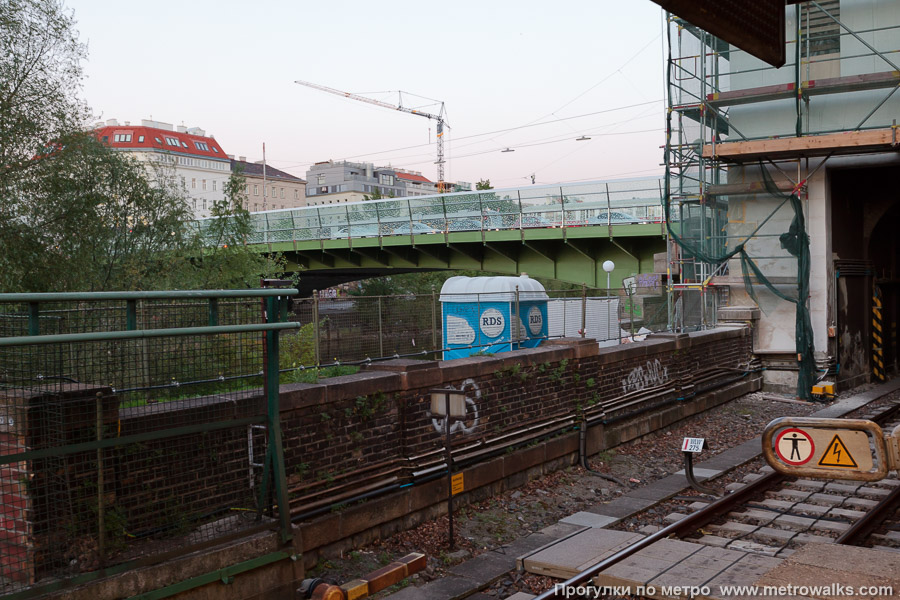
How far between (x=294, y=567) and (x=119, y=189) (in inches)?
643

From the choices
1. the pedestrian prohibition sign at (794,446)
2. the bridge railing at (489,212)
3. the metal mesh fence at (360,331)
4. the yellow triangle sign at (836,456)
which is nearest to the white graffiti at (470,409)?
the metal mesh fence at (360,331)

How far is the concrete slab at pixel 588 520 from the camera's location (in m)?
9.62

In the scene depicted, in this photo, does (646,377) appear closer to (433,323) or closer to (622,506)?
(433,323)

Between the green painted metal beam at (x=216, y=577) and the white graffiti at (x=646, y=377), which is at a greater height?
the white graffiti at (x=646, y=377)

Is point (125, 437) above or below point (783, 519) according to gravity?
above

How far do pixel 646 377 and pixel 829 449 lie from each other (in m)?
11.8

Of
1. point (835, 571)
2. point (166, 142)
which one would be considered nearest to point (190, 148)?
point (166, 142)

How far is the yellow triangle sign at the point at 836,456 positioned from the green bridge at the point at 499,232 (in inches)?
949

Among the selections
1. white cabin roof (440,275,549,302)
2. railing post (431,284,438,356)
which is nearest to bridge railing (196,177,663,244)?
white cabin roof (440,275,549,302)

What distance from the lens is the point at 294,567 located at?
7.31 metres

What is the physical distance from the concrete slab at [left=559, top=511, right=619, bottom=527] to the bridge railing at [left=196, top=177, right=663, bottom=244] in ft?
62.8

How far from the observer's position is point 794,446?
4230 mm

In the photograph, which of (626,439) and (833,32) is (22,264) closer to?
(626,439)

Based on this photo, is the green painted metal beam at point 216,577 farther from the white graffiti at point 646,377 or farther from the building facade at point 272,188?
the building facade at point 272,188
